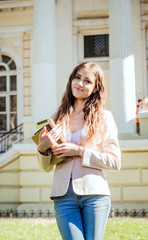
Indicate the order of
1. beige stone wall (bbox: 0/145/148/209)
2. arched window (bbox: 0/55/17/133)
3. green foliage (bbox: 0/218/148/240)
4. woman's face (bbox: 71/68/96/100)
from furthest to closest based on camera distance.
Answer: arched window (bbox: 0/55/17/133)
beige stone wall (bbox: 0/145/148/209)
green foliage (bbox: 0/218/148/240)
woman's face (bbox: 71/68/96/100)

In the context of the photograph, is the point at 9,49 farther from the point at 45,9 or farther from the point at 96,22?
the point at 45,9

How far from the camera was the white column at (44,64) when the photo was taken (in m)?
9.42

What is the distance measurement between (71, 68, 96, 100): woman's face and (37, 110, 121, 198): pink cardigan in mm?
273

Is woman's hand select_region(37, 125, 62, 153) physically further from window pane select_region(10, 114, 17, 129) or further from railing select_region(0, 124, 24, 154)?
window pane select_region(10, 114, 17, 129)

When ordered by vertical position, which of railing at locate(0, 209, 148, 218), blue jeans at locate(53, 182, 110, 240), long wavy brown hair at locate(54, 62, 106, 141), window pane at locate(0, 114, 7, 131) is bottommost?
railing at locate(0, 209, 148, 218)

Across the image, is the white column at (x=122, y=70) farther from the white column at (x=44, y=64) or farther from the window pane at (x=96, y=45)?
the window pane at (x=96, y=45)

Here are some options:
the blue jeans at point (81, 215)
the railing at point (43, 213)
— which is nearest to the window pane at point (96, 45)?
the railing at point (43, 213)

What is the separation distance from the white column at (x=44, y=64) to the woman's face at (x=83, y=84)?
6.93 meters

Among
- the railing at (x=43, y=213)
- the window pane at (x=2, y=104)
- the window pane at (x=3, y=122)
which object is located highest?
the window pane at (x=2, y=104)

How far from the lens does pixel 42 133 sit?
2.25 metres

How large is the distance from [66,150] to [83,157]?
118 mm

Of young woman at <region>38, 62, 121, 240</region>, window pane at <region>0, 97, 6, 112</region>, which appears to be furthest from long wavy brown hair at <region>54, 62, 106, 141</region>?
window pane at <region>0, 97, 6, 112</region>

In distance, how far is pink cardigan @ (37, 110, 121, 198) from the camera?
2.16 metres

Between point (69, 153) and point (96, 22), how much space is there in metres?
11.8
